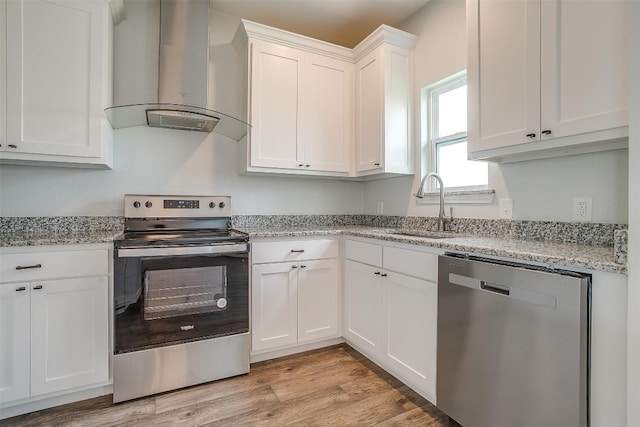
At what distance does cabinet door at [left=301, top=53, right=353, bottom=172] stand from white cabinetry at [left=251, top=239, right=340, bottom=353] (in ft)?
2.51

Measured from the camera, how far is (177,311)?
1933 millimetres

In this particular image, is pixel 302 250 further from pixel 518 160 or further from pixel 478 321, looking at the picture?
pixel 518 160

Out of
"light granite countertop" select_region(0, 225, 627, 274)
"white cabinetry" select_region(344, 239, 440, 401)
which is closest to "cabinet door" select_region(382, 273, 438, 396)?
"white cabinetry" select_region(344, 239, 440, 401)

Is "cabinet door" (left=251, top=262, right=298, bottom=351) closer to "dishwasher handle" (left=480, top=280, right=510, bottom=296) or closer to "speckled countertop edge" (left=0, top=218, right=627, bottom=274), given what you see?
"speckled countertop edge" (left=0, top=218, right=627, bottom=274)

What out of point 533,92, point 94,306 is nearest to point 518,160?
point 533,92

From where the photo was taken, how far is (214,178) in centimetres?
268

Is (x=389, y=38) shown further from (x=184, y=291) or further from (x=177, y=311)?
(x=177, y=311)

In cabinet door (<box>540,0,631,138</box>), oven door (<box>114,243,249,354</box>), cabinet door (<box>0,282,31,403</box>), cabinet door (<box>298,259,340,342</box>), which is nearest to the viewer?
cabinet door (<box>540,0,631,138</box>)

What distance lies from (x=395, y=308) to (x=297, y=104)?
1.75 meters

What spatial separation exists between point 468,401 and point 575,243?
94 cm

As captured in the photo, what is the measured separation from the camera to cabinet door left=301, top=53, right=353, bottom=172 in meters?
2.66

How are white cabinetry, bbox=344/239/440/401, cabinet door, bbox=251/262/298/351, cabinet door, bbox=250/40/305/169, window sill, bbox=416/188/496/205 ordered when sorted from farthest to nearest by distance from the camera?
1. cabinet door, bbox=250/40/305/169
2. cabinet door, bbox=251/262/298/351
3. window sill, bbox=416/188/496/205
4. white cabinetry, bbox=344/239/440/401

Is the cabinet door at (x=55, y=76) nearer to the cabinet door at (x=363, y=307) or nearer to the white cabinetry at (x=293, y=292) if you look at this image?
the white cabinetry at (x=293, y=292)

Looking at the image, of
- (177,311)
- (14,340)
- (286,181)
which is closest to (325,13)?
(286,181)
